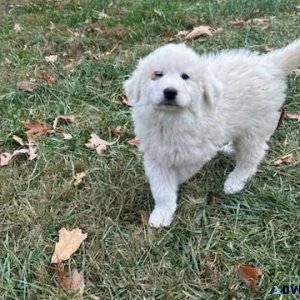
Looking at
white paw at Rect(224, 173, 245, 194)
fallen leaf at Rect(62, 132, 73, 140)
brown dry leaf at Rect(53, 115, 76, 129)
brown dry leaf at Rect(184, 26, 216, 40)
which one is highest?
white paw at Rect(224, 173, 245, 194)

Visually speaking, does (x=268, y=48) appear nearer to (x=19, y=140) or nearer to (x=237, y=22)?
(x=237, y=22)

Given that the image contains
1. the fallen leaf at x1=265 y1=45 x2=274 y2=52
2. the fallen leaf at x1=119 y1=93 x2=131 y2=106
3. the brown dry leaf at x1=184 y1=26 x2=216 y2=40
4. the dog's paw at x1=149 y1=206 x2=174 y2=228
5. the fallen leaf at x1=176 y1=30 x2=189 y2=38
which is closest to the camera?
the dog's paw at x1=149 y1=206 x2=174 y2=228

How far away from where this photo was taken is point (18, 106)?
4.55m

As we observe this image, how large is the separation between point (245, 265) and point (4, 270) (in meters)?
1.28

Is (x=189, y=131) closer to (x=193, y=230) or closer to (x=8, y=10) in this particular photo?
(x=193, y=230)

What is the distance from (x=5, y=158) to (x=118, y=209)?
100 cm

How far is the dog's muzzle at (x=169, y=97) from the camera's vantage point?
2816 mm

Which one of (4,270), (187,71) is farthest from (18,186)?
(187,71)

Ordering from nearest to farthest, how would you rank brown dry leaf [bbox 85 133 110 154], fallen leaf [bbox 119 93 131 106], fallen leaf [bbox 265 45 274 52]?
brown dry leaf [bbox 85 133 110 154] < fallen leaf [bbox 119 93 131 106] < fallen leaf [bbox 265 45 274 52]

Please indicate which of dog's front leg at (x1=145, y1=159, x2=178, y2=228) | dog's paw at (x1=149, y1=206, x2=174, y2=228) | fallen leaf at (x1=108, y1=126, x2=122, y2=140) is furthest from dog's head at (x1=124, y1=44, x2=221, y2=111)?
fallen leaf at (x1=108, y1=126, x2=122, y2=140)

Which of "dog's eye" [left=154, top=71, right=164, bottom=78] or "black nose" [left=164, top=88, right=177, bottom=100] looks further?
"dog's eye" [left=154, top=71, right=164, bottom=78]

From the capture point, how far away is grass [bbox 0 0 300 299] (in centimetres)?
286

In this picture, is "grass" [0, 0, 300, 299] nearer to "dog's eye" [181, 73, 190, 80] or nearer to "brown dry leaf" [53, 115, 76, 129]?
"brown dry leaf" [53, 115, 76, 129]

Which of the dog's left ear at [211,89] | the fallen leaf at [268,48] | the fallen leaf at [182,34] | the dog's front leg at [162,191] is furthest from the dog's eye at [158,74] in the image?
the fallen leaf at [182,34]
